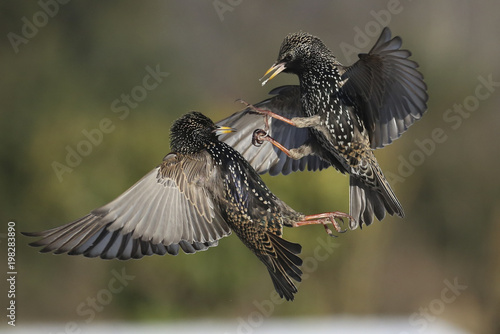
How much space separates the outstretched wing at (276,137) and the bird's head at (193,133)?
0.34 ft

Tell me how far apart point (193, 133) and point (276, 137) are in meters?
0.22

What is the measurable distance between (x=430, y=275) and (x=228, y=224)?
2.41 meters

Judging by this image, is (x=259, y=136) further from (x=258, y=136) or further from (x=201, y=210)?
(x=201, y=210)

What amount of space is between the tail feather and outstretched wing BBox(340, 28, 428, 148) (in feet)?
0.86

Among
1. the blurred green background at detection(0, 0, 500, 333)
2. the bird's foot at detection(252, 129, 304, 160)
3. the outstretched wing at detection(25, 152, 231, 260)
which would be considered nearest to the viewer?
the outstretched wing at detection(25, 152, 231, 260)

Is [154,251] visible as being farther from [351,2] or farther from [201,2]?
[201,2]

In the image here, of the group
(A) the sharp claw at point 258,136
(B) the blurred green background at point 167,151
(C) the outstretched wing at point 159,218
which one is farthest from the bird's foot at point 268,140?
(B) the blurred green background at point 167,151

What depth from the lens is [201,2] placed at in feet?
8.70

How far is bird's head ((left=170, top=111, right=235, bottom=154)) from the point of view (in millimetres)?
1083

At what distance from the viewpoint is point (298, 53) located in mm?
1105

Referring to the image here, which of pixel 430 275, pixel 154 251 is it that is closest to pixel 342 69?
pixel 154 251

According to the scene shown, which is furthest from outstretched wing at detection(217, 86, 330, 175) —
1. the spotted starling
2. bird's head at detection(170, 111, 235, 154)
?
bird's head at detection(170, 111, 235, 154)

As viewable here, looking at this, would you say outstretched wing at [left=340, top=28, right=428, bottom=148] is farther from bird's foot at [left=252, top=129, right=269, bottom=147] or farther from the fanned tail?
bird's foot at [left=252, top=129, right=269, bottom=147]

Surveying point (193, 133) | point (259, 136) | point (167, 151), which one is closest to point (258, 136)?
point (259, 136)
